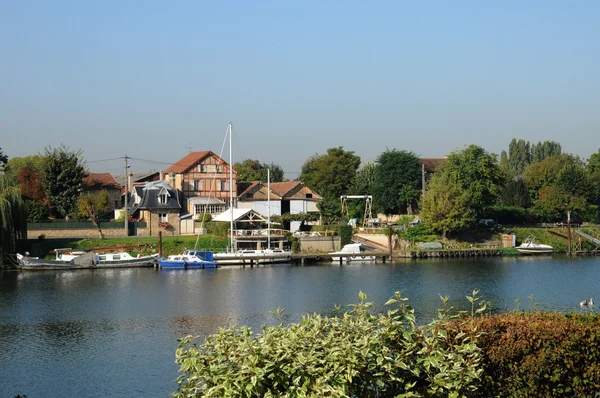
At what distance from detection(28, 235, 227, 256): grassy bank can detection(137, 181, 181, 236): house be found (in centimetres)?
601

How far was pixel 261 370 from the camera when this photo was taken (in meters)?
11.6

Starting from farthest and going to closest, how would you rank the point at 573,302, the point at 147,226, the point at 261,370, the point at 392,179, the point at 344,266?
the point at 392,179 → the point at 147,226 → the point at 344,266 → the point at 573,302 → the point at 261,370

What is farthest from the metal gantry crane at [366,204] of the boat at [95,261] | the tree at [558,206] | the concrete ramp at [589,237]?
the boat at [95,261]

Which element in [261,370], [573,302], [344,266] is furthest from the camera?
[344,266]

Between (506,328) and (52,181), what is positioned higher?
(52,181)

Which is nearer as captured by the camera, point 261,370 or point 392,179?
point 261,370

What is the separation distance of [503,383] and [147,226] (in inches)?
2512

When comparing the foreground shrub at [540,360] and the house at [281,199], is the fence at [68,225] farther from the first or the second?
the foreground shrub at [540,360]

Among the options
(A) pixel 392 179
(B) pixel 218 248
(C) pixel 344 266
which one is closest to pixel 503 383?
(C) pixel 344 266

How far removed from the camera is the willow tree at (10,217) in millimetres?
56719

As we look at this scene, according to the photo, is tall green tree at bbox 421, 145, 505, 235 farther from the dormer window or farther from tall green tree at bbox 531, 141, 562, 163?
tall green tree at bbox 531, 141, 562, 163

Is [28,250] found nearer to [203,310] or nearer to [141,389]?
[203,310]

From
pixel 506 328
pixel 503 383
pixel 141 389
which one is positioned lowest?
pixel 141 389

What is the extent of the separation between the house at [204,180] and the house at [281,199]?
1700mm
